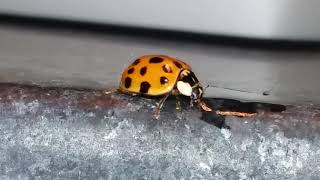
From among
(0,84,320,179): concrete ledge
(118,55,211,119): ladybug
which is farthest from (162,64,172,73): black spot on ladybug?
(0,84,320,179): concrete ledge

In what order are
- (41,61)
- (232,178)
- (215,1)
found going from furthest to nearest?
(215,1) → (41,61) → (232,178)

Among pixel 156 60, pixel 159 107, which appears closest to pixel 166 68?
pixel 156 60

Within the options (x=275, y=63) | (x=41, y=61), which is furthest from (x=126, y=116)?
(x=275, y=63)

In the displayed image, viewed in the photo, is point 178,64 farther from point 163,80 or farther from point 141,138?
point 141,138

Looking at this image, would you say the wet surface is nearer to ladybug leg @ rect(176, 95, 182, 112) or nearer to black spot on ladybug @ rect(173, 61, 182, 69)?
ladybug leg @ rect(176, 95, 182, 112)

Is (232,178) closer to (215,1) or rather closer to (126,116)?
(126,116)

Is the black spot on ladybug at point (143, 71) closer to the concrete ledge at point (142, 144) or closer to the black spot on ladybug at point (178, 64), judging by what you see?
the black spot on ladybug at point (178, 64)

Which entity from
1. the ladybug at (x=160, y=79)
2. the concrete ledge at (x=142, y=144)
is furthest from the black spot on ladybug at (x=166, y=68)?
the concrete ledge at (x=142, y=144)
